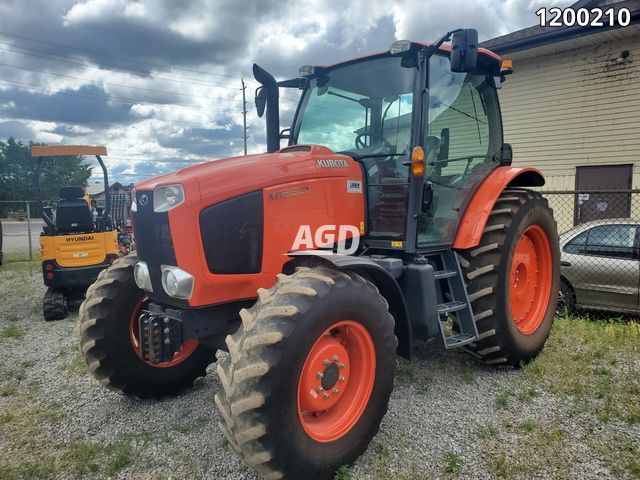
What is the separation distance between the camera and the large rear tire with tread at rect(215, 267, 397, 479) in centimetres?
235

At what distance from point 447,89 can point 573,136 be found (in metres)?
9.18

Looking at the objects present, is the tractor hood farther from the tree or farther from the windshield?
the tree

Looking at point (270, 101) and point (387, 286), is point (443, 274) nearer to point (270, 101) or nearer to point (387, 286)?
point (387, 286)

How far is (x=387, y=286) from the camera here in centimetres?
318

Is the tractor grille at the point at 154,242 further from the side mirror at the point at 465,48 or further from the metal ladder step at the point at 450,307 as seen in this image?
the side mirror at the point at 465,48

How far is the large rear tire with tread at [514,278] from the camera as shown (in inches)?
153

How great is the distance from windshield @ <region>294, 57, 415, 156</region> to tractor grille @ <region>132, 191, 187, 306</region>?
1577 mm

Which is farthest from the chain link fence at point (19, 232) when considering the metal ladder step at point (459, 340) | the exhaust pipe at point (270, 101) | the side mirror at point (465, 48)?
the side mirror at point (465, 48)

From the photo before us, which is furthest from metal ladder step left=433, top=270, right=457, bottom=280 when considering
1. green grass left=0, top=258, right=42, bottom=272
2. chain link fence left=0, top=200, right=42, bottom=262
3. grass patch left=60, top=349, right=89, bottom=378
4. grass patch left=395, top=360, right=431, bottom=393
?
green grass left=0, top=258, right=42, bottom=272

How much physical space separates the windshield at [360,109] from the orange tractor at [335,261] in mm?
13

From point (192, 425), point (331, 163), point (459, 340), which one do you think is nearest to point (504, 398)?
point (459, 340)

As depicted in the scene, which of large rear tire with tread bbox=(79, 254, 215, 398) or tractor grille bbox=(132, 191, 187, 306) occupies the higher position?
tractor grille bbox=(132, 191, 187, 306)

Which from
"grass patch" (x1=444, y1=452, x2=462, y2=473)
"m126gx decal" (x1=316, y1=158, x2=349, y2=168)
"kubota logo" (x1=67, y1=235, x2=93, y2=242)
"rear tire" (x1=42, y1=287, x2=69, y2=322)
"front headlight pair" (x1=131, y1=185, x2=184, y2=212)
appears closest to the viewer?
"grass patch" (x1=444, y1=452, x2=462, y2=473)

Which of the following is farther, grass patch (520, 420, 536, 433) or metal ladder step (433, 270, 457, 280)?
metal ladder step (433, 270, 457, 280)
